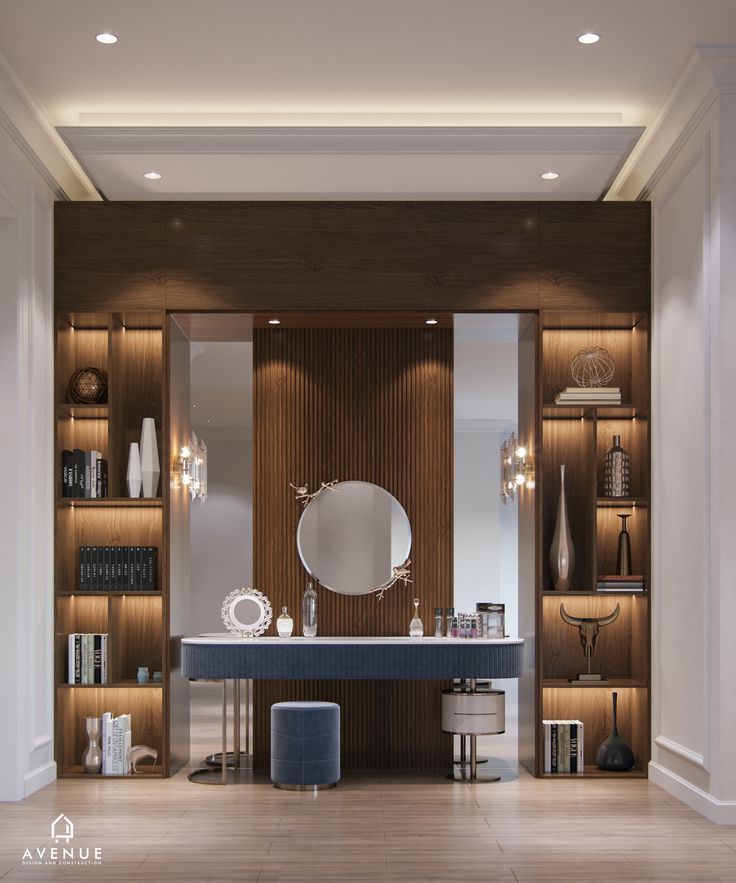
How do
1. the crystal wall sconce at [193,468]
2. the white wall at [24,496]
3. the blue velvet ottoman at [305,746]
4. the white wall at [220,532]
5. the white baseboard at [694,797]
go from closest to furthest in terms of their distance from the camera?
the white baseboard at [694,797]
the white wall at [24,496]
the blue velvet ottoman at [305,746]
the crystal wall sconce at [193,468]
the white wall at [220,532]

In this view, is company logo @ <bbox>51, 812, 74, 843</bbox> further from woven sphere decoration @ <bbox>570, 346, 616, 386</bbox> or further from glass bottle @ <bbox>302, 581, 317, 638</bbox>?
woven sphere decoration @ <bbox>570, 346, 616, 386</bbox>

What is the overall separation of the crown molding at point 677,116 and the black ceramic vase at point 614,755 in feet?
8.89

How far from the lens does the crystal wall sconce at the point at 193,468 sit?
6.47 metres

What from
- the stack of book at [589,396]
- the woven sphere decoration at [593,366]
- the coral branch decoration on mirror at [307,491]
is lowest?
the coral branch decoration on mirror at [307,491]

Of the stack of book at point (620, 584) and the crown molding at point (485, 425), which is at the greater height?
the crown molding at point (485, 425)

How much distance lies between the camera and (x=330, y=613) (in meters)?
6.49

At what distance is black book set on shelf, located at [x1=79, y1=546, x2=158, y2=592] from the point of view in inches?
241

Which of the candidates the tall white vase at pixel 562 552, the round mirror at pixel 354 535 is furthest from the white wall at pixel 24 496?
the tall white vase at pixel 562 552

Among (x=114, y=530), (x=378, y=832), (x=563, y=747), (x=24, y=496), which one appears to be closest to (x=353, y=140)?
(x=24, y=496)

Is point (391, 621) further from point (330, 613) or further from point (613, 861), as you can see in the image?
point (613, 861)

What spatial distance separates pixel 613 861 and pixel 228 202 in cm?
373

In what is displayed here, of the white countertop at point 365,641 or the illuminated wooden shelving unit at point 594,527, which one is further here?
the illuminated wooden shelving unit at point 594,527

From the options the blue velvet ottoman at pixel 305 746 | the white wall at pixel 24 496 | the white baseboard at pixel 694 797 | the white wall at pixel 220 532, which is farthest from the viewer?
the white wall at pixel 220 532

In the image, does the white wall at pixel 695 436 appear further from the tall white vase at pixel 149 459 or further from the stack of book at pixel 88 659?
the stack of book at pixel 88 659
